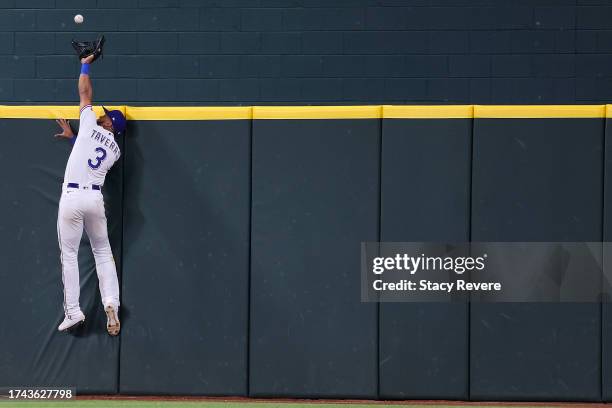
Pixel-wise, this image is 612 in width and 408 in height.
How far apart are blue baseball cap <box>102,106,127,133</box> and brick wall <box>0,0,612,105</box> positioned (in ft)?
7.92

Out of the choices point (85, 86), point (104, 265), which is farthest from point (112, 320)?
point (85, 86)

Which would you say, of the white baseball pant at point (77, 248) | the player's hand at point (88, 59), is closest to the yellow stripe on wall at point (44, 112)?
the player's hand at point (88, 59)

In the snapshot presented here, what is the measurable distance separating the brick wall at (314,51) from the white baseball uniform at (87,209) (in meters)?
2.57

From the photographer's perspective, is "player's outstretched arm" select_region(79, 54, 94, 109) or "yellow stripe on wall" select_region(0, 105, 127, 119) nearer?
"player's outstretched arm" select_region(79, 54, 94, 109)

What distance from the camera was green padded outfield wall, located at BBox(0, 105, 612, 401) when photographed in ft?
30.9

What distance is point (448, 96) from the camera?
11711mm

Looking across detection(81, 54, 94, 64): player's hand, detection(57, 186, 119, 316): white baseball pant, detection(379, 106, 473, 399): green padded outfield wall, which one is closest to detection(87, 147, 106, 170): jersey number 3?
detection(57, 186, 119, 316): white baseball pant

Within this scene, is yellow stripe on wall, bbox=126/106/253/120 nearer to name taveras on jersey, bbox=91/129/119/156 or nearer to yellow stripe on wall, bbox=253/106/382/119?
yellow stripe on wall, bbox=253/106/382/119

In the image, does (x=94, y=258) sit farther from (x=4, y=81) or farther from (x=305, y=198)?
(x=4, y=81)

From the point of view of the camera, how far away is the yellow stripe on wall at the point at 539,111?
30.8 ft

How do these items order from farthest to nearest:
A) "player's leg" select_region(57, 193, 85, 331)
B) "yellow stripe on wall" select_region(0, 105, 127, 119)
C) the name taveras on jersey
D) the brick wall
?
the brick wall, "yellow stripe on wall" select_region(0, 105, 127, 119), "player's leg" select_region(57, 193, 85, 331), the name taveras on jersey

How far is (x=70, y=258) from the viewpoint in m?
9.51

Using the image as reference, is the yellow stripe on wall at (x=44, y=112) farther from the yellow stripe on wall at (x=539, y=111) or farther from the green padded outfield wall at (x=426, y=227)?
the yellow stripe on wall at (x=539, y=111)

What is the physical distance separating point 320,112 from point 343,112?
18cm
